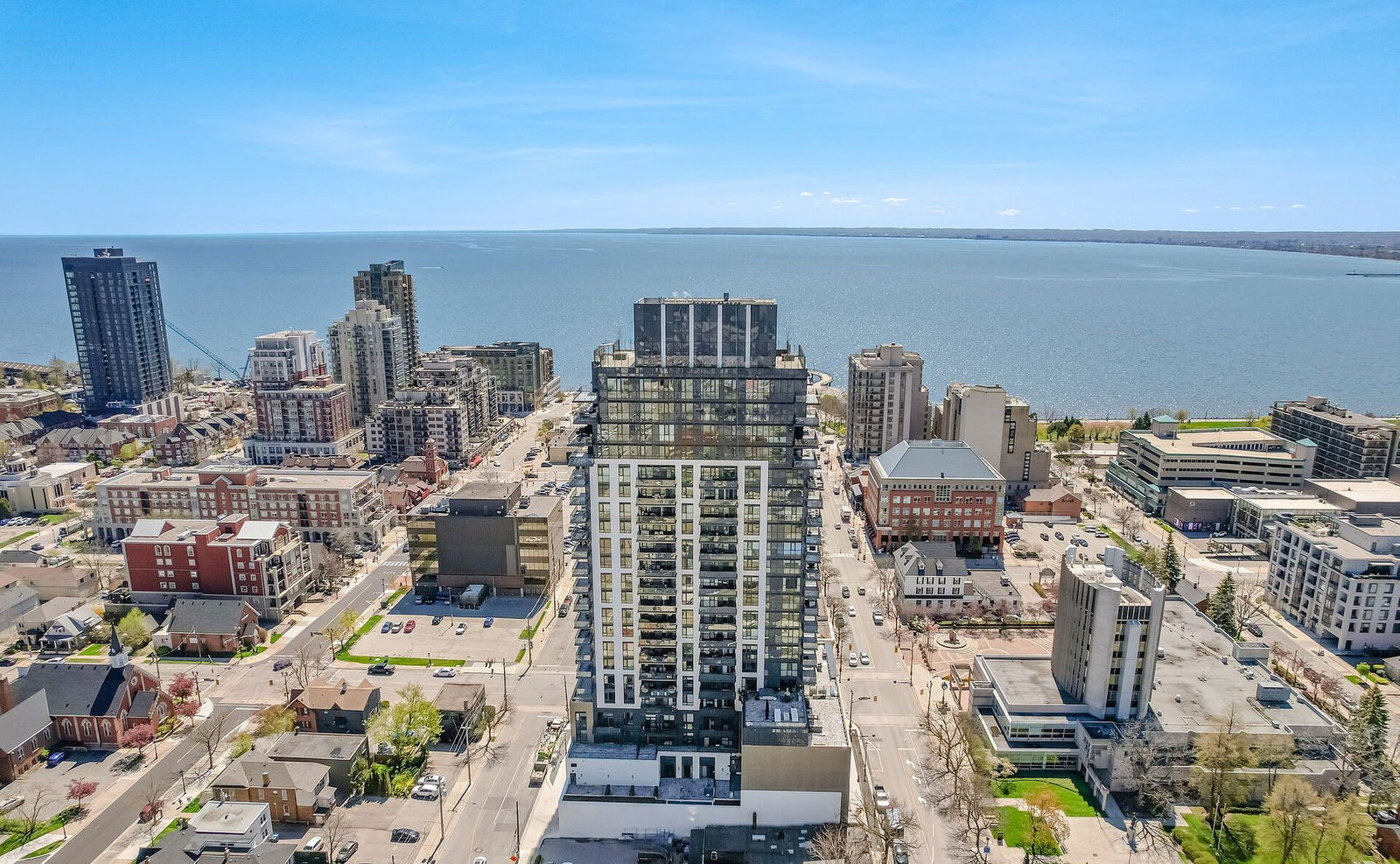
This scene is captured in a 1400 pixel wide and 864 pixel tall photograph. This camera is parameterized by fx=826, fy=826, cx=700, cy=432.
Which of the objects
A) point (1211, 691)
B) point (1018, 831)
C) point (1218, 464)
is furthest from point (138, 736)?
point (1218, 464)

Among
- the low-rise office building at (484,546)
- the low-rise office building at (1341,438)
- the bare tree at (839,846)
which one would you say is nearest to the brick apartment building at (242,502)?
the low-rise office building at (484,546)

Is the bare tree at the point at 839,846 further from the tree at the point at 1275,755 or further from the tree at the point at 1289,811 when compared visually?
the tree at the point at 1275,755

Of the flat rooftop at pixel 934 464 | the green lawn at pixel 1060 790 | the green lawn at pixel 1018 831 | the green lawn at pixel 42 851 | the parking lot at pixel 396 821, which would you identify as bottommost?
the parking lot at pixel 396 821

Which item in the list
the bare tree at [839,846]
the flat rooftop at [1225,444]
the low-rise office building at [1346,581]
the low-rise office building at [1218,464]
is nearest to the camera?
the bare tree at [839,846]

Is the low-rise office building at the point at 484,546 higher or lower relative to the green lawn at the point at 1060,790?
higher

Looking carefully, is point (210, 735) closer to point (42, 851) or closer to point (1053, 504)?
point (42, 851)

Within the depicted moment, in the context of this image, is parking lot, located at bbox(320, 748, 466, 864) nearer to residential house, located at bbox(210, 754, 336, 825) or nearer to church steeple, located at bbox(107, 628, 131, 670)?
residential house, located at bbox(210, 754, 336, 825)

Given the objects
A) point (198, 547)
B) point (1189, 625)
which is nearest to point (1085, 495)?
point (1189, 625)
